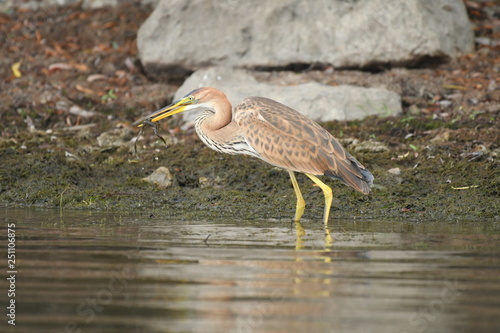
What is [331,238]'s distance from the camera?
784 cm

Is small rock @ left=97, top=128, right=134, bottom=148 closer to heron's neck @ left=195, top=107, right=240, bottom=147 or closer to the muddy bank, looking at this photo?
the muddy bank

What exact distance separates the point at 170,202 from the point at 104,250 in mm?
3486

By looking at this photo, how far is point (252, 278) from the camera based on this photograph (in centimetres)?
577

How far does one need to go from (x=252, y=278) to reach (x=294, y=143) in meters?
4.25

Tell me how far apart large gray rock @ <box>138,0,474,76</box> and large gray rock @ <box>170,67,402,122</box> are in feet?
4.00

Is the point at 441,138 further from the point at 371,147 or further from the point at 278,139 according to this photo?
the point at 278,139

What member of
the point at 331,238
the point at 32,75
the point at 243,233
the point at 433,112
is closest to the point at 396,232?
the point at 331,238

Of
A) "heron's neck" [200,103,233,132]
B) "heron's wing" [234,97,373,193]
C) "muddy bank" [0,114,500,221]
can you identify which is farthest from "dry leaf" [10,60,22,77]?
"heron's wing" [234,97,373,193]

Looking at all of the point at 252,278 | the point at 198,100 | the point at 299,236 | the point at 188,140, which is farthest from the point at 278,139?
the point at 252,278

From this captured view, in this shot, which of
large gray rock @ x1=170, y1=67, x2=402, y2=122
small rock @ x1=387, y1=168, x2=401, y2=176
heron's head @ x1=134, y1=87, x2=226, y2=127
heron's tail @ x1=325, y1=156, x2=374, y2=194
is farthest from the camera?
large gray rock @ x1=170, y1=67, x2=402, y2=122

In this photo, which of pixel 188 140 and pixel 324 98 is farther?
pixel 324 98

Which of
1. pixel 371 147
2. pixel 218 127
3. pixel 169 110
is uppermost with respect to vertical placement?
pixel 169 110

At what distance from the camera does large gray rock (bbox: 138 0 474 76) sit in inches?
566

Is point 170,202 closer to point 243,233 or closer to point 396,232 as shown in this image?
point 243,233
